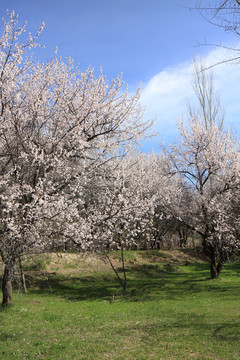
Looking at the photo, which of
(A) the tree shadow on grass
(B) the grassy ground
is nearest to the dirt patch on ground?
(B) the grassy ground

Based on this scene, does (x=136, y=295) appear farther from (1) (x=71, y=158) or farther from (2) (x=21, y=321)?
(1) (x=71, y=158)

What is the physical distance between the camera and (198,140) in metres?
23.0

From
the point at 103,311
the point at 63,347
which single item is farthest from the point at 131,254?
the point at 63,347

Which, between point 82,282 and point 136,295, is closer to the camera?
point 136,295

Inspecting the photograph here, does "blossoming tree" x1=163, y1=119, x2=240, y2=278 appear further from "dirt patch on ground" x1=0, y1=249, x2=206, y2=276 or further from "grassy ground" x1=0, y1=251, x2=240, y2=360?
"dirt patch on ground" x1=0, y1=249, x2=206, y2=276

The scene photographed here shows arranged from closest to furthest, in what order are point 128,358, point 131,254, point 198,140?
point 128,358, point 198,140, point 131,254

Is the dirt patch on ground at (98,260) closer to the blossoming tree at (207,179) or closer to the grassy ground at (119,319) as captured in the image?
the grassy ground at (119,319)

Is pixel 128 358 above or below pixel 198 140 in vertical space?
below

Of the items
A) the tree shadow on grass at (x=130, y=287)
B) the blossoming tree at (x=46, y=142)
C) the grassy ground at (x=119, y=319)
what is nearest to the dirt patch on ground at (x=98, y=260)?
the grassy ground at (x=119, y=319)

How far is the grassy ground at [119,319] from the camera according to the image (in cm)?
863

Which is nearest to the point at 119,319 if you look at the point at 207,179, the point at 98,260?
the point at 98,260

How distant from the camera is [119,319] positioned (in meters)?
11.8

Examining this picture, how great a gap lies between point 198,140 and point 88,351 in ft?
58.6

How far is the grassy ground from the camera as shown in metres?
8.63
